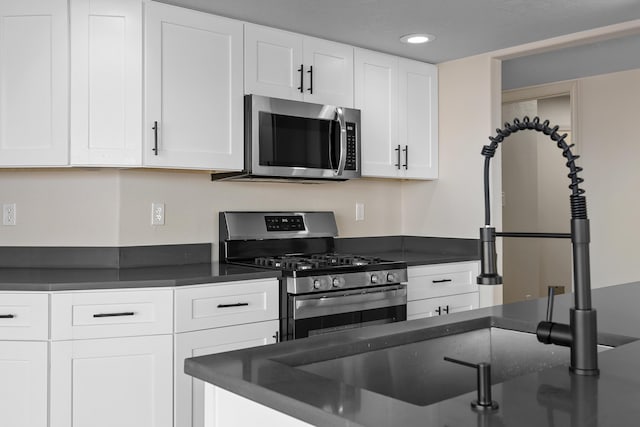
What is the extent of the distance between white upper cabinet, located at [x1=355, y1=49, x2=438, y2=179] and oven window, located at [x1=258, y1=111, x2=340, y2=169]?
328 millimetres

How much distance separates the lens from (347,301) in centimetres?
312

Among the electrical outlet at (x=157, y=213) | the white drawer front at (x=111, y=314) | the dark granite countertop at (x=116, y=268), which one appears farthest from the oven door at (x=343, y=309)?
the electrical outlet at (x=157, y=213)

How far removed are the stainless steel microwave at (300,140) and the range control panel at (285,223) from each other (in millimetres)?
356

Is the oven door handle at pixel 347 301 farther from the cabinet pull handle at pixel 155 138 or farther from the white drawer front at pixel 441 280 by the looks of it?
the cabinet pull handle at pixel 155 138

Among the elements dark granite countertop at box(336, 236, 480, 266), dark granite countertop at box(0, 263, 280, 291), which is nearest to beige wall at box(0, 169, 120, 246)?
dark granite countertop at box(0, 263, 280, 291)

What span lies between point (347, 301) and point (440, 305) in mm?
830

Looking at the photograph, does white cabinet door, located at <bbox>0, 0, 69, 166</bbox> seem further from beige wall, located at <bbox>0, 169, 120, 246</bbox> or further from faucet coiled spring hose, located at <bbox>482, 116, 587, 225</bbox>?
faucet coiled spring hose, located at <bbox>482, 116, 587, 225</bbox>

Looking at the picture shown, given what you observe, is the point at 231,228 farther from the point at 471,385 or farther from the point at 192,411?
the point at 471,385

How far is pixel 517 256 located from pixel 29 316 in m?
4.46

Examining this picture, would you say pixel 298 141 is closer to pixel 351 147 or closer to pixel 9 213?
pixel 351 147

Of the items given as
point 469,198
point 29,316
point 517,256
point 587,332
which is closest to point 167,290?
point 29,316

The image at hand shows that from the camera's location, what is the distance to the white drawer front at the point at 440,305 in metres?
3.56

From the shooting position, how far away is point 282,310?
9.66 ft

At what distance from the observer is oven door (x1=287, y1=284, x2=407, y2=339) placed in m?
2.94
